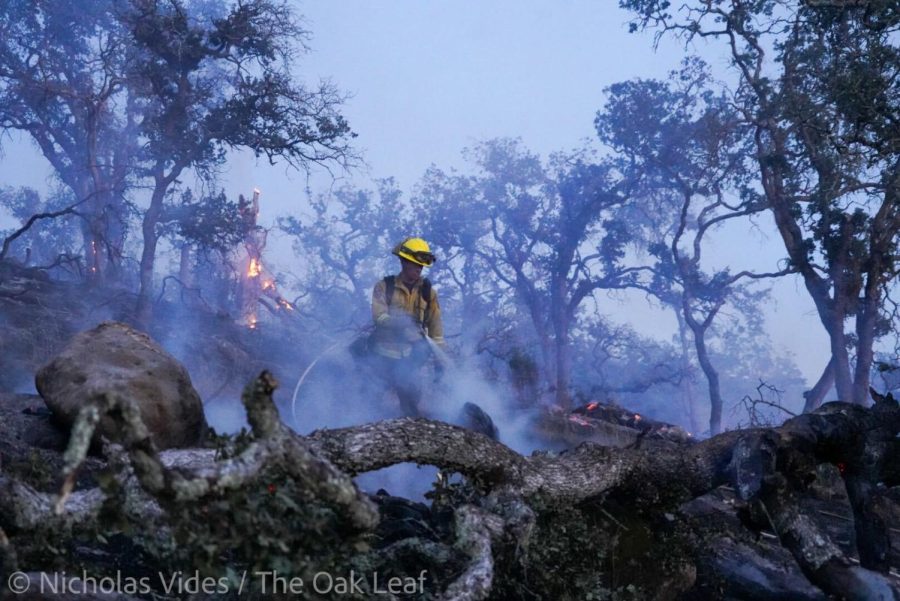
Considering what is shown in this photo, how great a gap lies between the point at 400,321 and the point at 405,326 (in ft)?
0.27

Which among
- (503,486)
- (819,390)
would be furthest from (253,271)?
(503,486)

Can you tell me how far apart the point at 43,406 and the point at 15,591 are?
4.99 meters

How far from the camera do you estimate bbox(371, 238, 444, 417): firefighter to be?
8516 millimetres

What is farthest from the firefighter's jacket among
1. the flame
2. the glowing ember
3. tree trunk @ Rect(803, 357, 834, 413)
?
the flame

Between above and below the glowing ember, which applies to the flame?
above

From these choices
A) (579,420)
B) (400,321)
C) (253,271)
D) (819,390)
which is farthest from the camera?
(253,271)

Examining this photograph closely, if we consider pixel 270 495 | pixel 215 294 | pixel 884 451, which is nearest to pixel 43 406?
pixel 270 495

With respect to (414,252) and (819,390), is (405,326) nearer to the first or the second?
(414,252)

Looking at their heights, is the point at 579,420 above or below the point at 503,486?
above

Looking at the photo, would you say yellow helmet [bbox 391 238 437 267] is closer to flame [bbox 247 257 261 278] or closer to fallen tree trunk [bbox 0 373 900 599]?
fallen tree trunk [bbox 0 373 900 599]

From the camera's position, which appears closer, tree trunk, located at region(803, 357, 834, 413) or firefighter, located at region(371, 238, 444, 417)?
firefighter, located at region(371, 238, 444, 417)

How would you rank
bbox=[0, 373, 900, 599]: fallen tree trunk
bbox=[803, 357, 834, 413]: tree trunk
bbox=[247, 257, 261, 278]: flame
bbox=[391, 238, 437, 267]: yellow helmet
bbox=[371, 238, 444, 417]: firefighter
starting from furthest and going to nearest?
1. bbox=[247, 257, 261, 278]: flame
2. bbox=[803, 357, 834, 413]: tree trunk
3. bbox=[371, 238, 444, 417]: firefighter
4. bbox=[391, 238, 437, 267]: yellow helmet
5. bbox=[0, 373, 900, 599]: fallen tree trunk

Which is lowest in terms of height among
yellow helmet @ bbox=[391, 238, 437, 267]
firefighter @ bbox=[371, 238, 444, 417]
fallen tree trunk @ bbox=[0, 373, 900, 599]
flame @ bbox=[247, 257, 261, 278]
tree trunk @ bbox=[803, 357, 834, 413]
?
fallen tree trunk @ bbox=[0, 373, 900, 599]

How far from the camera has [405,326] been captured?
338 inches
